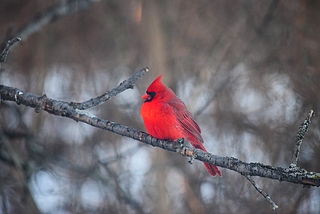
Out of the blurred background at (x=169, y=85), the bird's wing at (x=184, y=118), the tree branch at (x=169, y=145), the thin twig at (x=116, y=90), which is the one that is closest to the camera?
the tree branch at (x=169, y=145)

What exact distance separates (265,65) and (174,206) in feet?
4.93

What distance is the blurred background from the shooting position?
71.0 inches

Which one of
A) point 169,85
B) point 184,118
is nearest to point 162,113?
point 184,118

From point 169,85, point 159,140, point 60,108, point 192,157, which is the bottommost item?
point 192,157

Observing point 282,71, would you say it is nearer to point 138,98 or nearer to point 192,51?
point 192,51

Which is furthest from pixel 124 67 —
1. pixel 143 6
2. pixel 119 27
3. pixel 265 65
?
pixel 265 65

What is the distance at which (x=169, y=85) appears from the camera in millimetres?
2018

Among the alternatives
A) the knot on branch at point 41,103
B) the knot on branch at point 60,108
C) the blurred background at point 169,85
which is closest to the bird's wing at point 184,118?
the knot on branch at point 60,108

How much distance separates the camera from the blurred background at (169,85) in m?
1.80

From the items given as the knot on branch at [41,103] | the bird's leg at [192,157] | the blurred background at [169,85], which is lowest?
the bird's leg at [192,157]

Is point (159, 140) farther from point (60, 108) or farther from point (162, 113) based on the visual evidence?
point (60, 108)

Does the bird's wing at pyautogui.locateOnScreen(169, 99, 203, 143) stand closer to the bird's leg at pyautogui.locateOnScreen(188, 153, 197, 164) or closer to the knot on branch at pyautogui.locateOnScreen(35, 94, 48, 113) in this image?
the bird's leg at pyautogui.locateOnScreen(188, 153, 197, 164)

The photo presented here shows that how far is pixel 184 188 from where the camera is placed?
2010 millimetres

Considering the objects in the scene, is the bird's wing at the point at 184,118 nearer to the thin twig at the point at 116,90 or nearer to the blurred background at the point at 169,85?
the thin twig at the point at 116,90
